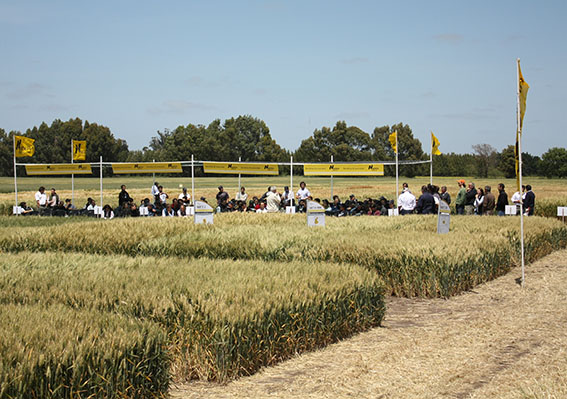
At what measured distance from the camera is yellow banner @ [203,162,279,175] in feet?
95.5

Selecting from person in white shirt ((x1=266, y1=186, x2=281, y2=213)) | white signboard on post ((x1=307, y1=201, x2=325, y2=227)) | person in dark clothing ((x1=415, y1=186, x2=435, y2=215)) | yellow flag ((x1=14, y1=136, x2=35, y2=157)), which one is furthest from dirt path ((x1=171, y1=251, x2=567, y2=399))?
yellow flag ((x1=14, y1=136, x2=35, y2=157))

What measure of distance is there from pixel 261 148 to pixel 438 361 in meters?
94.6

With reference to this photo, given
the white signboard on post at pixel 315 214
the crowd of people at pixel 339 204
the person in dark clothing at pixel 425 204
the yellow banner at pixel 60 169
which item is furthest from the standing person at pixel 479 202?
the yellow banner at pixel 60 169

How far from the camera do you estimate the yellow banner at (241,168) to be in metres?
29.1

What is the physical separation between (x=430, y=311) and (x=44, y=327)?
6575mm

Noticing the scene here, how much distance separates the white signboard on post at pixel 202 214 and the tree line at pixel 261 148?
158 ft

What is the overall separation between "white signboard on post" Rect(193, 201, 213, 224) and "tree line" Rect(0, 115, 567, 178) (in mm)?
48045

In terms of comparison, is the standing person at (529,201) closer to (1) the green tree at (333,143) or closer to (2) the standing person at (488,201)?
(2) the standing person at (488,201)

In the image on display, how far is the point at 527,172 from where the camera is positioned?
2731 inches

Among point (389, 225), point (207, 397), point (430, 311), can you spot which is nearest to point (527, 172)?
point (389, 225)

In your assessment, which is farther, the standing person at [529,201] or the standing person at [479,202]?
the standing person at [479,202]

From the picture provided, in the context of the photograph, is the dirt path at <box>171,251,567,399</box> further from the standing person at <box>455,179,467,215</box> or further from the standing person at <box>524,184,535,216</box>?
the standing person at <box>524,184,535,216</box>

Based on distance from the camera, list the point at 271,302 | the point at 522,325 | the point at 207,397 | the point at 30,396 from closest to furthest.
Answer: the point at 30,396
the point at 207,397
the point at 271,302
the point at 522,325

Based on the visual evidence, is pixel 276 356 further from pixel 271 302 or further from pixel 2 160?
pixel 2 160
